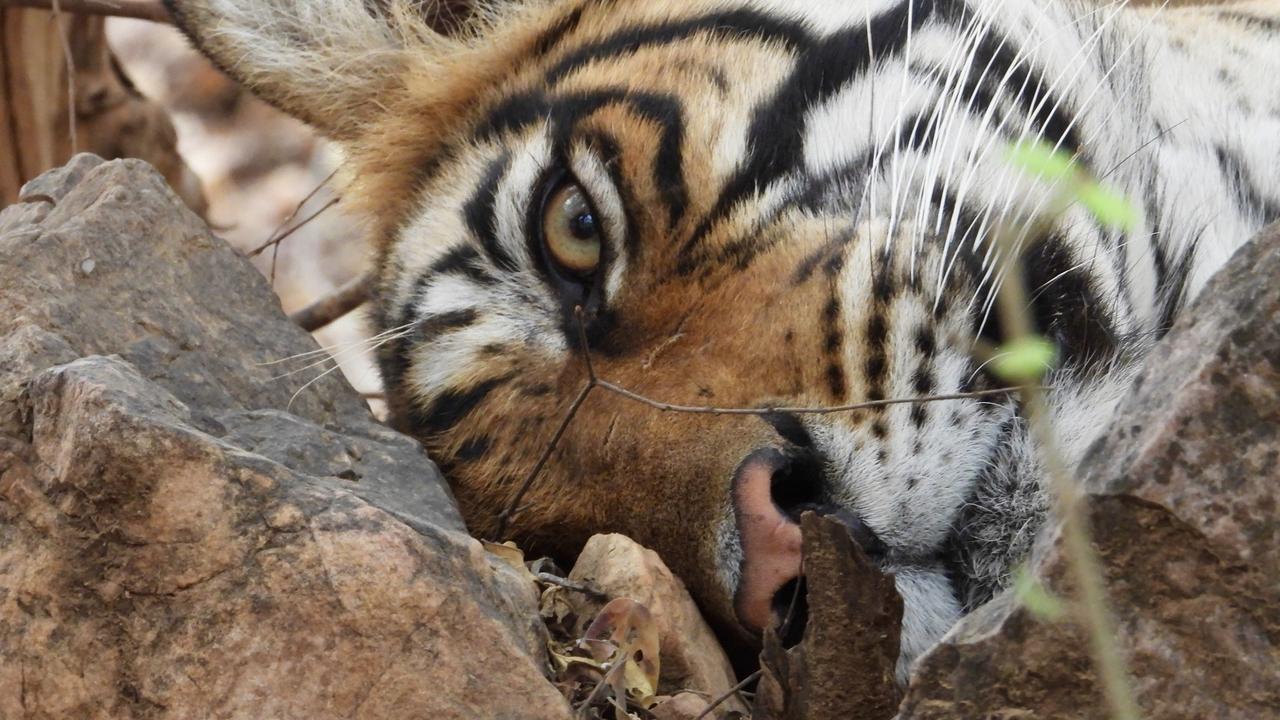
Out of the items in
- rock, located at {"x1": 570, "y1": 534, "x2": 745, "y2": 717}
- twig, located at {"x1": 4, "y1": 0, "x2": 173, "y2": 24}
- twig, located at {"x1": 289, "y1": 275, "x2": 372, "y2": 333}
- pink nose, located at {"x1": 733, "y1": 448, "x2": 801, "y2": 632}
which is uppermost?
pink nose, located at {"x1": 733, "y1": 448, "x2": 801, "y2": 632}

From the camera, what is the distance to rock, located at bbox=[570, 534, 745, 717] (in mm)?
2252

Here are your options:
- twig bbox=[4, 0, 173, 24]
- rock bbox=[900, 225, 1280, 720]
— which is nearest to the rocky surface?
rock bbox=[900, 225, 1280, 720]

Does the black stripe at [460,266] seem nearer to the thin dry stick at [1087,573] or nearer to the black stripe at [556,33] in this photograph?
the black stripe at [556,33]

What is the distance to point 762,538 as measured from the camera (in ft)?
6.98

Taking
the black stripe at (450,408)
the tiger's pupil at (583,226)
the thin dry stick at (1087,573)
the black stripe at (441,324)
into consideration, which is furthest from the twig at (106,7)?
the thin dry stick at (1087,573)

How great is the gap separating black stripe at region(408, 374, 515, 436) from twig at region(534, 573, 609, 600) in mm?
484

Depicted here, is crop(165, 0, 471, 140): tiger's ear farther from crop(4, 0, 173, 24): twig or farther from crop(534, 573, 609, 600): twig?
crop(534, 573, 609, 600): twig

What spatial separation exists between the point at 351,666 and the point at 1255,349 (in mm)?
1163

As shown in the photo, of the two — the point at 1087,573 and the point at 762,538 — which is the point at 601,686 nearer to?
the point at 762,538

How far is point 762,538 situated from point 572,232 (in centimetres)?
85

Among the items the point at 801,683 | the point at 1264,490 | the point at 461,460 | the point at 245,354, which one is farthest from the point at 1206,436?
the point at 245,354

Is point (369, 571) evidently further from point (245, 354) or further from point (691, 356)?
point (245, 354)

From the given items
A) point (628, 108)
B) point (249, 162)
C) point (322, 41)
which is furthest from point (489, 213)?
point (249, 162)

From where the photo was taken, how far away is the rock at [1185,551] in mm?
1505
